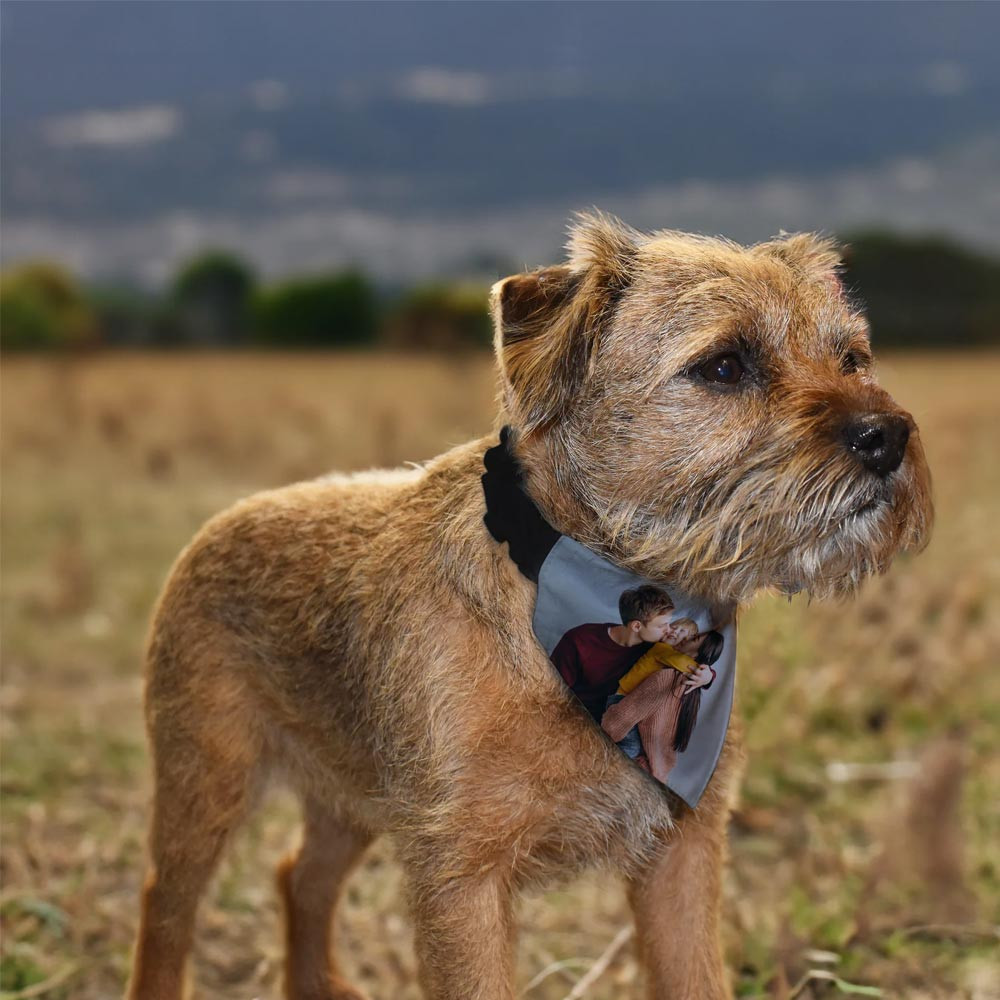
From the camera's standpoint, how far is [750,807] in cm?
671

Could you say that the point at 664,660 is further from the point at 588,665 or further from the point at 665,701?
the point at 588,665

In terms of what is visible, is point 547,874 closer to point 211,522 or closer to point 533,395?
point 533,395

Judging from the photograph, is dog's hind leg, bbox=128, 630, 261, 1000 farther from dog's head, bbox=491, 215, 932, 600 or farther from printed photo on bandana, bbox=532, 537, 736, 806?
dog's head, bbox=491, 215, 932, 600

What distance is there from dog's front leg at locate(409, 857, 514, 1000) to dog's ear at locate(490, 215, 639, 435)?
4.20 feet

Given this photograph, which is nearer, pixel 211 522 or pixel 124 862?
pixel 211 522

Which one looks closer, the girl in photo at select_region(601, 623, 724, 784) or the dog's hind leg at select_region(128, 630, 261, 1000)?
the girl in photo at select_region(601, 623, 724, 784)

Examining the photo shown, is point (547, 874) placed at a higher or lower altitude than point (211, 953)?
higher

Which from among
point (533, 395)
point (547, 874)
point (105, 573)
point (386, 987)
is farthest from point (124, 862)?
Answer: point (105, 573)

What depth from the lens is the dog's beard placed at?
3139 mm

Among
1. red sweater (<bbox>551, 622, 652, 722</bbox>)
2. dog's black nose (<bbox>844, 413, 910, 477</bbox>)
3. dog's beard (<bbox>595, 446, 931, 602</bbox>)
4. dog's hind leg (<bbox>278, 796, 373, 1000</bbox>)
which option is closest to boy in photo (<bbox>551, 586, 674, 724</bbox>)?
red sweater (<bbox>551, 622, 652, 722</bbox>)

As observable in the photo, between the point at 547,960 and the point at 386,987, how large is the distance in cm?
70

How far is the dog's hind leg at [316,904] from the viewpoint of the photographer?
4.66 m

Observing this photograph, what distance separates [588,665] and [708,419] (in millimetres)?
758

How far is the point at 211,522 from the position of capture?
14.5 ft
